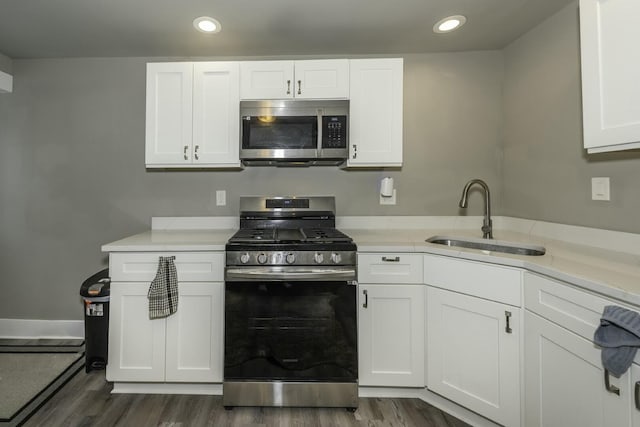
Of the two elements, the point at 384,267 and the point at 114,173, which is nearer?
the point at 384,267

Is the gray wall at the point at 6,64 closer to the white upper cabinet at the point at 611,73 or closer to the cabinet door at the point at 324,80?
the cabinet door at the point at 324,80

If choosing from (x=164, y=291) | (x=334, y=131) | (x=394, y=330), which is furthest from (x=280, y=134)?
(x=394, y=330)

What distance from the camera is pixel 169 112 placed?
2.10 metres

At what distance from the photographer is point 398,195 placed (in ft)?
8.04

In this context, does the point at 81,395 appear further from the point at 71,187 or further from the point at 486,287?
the point at 486,287

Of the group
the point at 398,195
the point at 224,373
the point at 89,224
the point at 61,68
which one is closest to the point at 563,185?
the point at 398,195

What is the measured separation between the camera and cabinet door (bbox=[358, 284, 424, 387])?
5.82 ft

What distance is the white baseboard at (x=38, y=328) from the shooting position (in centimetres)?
250

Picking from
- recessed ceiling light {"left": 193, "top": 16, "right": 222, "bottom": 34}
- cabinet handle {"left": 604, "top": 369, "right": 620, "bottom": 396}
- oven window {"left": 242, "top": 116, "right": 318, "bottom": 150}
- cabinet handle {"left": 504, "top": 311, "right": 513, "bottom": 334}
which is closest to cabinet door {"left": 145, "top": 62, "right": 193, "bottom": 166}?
recessed ceiling light {"left": 193, "top": 16, "right": 222, "bottom": 34}

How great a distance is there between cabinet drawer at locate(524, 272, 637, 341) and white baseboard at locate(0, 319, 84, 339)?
3190 millimetres

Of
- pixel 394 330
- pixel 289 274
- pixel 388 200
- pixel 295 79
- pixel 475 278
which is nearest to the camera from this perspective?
pixel 475 278

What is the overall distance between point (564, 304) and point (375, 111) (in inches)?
59.1

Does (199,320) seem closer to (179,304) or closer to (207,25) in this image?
(179,304)

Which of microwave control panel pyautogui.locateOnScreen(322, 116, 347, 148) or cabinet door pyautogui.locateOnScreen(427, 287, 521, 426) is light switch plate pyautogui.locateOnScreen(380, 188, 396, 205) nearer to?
microwave control panel pyautogui.locateOnScreen(322, 116, 347, 148)
